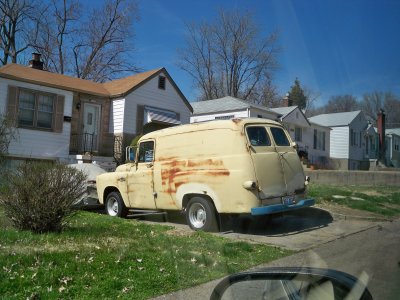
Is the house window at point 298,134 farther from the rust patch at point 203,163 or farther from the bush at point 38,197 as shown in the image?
the bush at point 38,197

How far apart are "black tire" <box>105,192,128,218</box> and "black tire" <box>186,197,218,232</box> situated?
258cm

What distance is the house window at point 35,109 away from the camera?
17797 mm

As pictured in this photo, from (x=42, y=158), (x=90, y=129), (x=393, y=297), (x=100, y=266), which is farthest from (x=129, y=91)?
(x=393, y=297)

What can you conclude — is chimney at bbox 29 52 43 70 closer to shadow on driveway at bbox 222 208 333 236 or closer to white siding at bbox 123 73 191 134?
white siding at bbox 123 73 191 134

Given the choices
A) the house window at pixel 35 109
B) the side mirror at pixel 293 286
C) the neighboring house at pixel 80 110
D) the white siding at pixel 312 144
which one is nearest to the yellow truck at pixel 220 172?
the side mirror at pixel 293 286

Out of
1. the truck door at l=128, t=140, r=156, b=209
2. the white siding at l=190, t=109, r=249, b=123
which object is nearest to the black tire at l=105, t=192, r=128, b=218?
the truck door at l=128, t=140, r=156, b=209

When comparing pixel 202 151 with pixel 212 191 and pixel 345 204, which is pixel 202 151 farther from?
pixel 345 204

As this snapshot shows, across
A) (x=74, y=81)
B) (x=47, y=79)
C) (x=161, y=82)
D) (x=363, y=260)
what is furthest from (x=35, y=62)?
(x=363, y=260)

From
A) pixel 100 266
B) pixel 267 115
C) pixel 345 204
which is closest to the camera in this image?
pixel 100 266

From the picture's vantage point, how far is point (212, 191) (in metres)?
9.09

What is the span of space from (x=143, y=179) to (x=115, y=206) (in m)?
1.58

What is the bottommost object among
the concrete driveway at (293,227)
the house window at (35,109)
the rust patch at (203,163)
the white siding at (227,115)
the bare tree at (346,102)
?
the concrete driveway at (293,227)

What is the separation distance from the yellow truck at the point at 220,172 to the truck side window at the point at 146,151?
2 centimetres

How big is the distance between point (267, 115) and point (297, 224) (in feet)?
66.0
